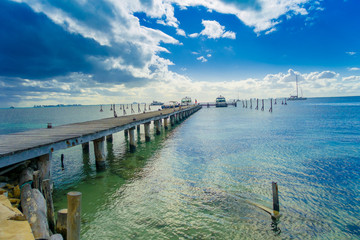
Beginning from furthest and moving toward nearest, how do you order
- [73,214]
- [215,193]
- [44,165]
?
1. [215,193]
2. [44,165]
3. [73,214]

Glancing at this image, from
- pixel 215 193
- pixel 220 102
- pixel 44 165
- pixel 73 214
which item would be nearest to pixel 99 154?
pixel 44 165

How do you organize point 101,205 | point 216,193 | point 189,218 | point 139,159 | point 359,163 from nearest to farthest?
point 189,218
point 101,205
point 216,193
point 359,163
point 139,159

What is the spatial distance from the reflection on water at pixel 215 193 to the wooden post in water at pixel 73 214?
222 cm

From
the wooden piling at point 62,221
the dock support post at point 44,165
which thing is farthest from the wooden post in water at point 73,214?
the dock support post at point 44,165

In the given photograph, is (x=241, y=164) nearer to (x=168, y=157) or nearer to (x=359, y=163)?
(x=168, y=157)

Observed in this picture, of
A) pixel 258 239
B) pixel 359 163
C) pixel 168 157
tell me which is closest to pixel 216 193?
pixel 258 239

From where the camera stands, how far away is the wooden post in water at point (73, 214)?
13.8ft

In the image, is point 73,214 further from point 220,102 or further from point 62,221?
point 220,102

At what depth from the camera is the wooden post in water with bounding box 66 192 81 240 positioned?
421 cm

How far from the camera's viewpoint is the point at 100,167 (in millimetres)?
12242

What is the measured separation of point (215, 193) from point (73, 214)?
20.8 feet

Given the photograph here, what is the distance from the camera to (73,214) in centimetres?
429

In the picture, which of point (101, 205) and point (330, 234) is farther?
point (101, 205)

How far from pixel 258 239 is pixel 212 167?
6.76 metres
